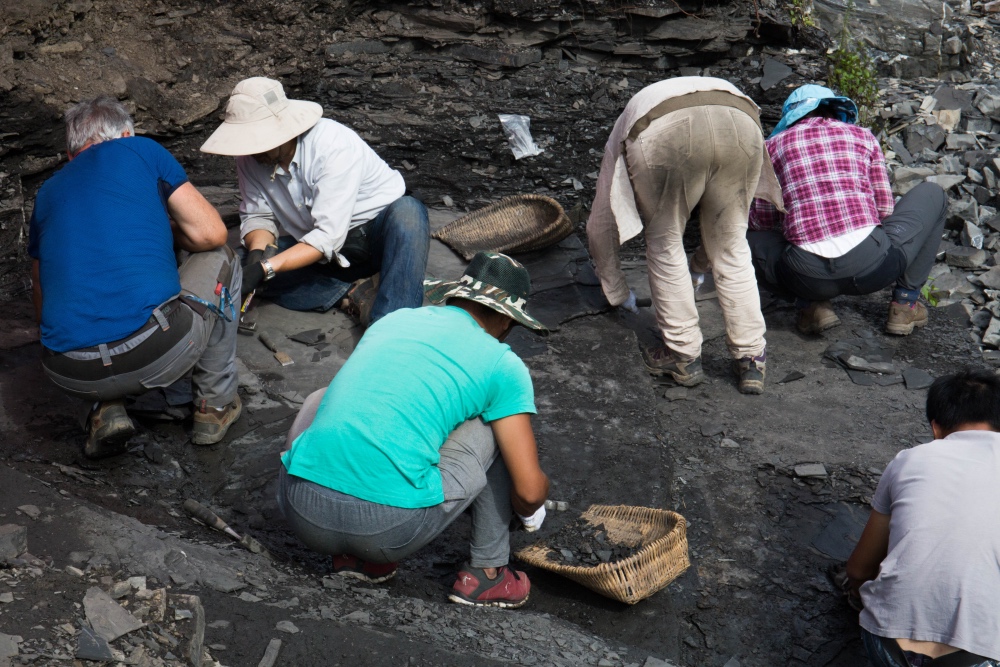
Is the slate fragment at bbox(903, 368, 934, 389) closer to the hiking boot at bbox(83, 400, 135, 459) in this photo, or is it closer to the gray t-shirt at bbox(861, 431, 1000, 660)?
the gray t-shirt at bbox(861, 431, 1000, 660)

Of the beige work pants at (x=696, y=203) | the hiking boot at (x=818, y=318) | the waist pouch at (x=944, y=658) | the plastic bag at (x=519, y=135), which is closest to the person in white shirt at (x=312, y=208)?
the beige work pants at (x=696, y=203)

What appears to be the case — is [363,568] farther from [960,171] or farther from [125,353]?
[960,171]

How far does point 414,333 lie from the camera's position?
8.66ft

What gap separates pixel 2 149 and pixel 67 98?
593 mm

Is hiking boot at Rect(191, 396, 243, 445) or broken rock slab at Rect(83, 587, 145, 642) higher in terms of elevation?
broken rock slab at Rect(83, 587, 145, 642)

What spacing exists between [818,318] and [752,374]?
2.55 feet

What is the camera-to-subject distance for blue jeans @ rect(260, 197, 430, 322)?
452cm

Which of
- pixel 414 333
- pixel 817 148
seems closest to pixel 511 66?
pixel 817 148

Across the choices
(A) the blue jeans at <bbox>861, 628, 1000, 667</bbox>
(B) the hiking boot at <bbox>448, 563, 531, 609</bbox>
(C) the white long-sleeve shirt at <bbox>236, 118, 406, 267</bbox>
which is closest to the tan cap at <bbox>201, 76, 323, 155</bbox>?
(C) the white long-sleeve shirt at <bbox>236, 118, 406, 267</bbox>

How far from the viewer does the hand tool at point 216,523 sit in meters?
3.08

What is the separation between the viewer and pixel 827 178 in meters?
4.82

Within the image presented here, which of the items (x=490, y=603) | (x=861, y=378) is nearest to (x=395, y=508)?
(x=490, y=603)

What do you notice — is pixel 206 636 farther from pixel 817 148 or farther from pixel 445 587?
pixel 817 148

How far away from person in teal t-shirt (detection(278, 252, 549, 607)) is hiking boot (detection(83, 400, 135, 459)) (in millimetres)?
980
